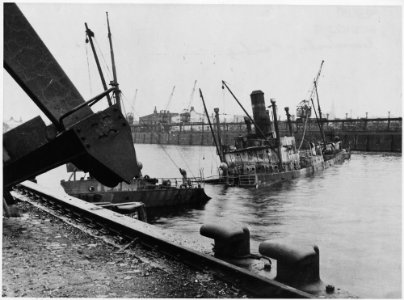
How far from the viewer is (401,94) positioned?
6449 mm

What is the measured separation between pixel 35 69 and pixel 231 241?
3.02 m

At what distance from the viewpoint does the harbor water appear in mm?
11773

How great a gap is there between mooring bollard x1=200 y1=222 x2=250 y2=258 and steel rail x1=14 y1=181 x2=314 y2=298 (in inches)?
11.1

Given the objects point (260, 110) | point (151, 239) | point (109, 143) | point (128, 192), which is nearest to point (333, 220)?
point (128, 192)

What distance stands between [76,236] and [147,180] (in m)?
17.0

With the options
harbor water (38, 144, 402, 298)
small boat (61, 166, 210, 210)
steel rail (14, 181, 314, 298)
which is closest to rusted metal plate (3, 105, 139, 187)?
steel rail (14, 181, 314, 298)

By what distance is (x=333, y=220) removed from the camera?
20312mm

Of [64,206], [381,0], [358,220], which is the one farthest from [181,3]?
[358,220]

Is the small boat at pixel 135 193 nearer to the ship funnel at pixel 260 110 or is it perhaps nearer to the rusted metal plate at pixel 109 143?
the ship funnel at pixel 260 110

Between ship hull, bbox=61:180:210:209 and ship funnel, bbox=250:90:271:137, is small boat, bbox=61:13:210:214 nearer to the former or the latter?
ship hull, bbox=61:180:210:209

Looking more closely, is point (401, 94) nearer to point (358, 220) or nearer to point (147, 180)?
point (358, 220)

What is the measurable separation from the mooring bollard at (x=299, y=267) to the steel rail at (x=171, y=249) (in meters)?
0.19

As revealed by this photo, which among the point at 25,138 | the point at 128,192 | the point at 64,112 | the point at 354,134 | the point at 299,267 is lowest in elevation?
the point at 128,192

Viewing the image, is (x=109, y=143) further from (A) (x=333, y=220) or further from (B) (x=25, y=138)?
(A) (x=333, y=220)
